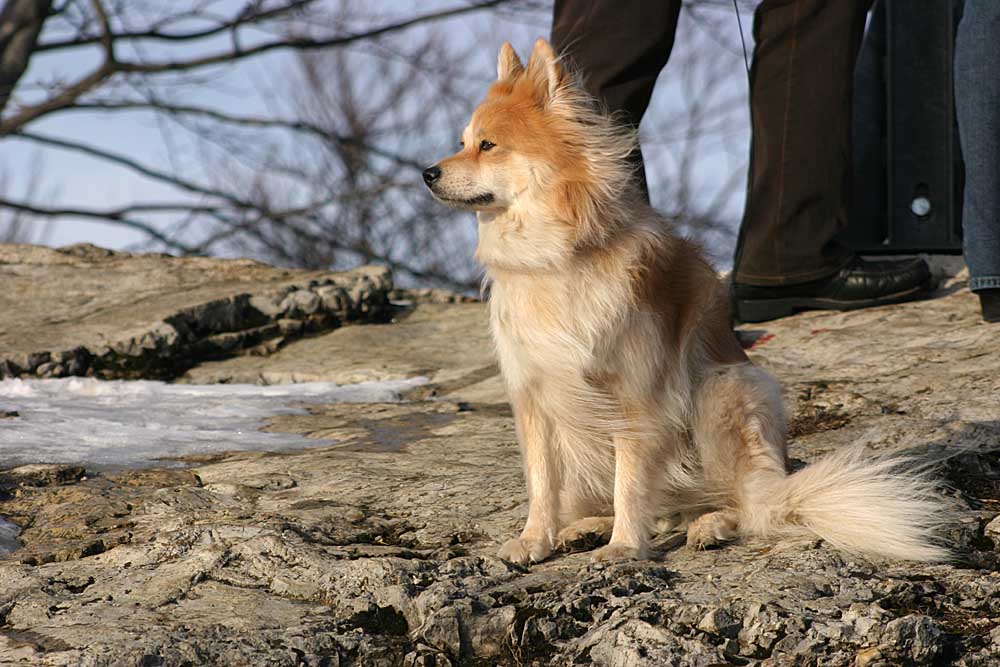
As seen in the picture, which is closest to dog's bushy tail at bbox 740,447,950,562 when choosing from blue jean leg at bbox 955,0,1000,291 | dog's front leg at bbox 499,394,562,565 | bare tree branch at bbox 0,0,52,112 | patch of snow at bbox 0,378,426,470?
dog's front leg at bbox 499,394,562,565

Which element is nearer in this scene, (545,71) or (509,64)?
(545,71)

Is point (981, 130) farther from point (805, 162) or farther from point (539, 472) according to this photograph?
point (539, 472)

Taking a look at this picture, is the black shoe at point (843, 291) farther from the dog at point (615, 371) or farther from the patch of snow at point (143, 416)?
the dog at point (615, 371)

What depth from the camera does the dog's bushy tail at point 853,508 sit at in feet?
8.11

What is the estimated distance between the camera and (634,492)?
8.83 feet

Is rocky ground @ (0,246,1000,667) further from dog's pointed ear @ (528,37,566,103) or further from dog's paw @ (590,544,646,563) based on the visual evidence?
dog's pointed ear @ (528,37,566,103)

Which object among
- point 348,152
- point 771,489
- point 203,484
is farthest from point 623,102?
point 348,152

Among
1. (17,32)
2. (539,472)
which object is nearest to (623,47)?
(539,472)

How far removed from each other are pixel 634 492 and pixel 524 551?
1.06ft

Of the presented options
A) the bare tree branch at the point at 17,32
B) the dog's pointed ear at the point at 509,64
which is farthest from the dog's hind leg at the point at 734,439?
the bare tree branch at the point at 17,32

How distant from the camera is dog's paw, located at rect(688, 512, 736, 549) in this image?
2682 millimetres

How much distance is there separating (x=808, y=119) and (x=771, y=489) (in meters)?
2.58

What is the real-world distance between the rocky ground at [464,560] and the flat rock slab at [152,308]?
131 centimetres

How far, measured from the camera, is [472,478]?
332 centimetres
